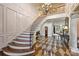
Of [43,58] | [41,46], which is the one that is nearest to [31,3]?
[41,46]

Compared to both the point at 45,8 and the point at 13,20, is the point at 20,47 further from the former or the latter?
the point at 45,8

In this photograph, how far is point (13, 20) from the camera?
7.23ft

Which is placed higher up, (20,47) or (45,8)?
(45,8)

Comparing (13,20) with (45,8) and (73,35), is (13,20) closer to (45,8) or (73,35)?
(45,8)

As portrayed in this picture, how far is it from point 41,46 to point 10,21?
0.66 m

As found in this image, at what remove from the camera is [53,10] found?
7.26ft

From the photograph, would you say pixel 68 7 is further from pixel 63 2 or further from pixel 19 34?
pixel 19 34

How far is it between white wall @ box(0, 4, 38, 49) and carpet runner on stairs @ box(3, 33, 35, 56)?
82 millimetres

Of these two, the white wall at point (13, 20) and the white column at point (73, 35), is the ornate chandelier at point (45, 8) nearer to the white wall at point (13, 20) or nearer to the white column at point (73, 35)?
the white wall at point (13, 20)

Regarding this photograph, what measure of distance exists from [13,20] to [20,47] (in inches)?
18.3

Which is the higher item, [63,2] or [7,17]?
[63,2]

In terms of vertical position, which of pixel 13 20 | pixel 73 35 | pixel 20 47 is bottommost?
pixel 20 47

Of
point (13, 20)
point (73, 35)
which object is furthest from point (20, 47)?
point (73, 35)

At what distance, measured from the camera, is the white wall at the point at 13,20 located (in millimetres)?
2193
